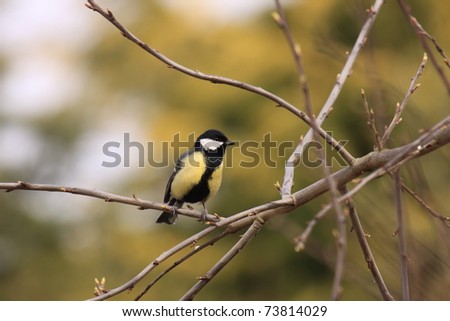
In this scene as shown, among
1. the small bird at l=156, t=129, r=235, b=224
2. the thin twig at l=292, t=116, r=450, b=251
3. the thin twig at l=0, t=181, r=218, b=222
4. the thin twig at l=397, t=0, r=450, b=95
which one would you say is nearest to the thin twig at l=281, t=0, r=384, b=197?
the thin twig at l=292, t=116, r=450, b=251

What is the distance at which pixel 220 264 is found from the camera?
2.18 meters

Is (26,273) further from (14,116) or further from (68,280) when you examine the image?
(14,116)

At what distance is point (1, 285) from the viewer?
9.84 meters

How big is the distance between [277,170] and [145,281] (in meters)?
2.09

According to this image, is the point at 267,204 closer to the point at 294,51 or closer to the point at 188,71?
the point at 188,71

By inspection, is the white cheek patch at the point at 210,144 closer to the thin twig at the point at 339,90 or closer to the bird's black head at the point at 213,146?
the bird's black head at the point at 213,146

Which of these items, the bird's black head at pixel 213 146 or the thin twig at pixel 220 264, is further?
the bird's black head at pixel 213 146

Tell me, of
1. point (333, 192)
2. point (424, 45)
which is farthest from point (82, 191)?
point (424, 45)

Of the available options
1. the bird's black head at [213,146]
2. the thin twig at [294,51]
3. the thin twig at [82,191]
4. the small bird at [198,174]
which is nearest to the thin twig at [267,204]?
the thin twig at [82,191]

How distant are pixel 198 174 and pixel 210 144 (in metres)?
0.29

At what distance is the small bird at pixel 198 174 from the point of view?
12.2ft

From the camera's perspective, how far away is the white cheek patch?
3.92 m

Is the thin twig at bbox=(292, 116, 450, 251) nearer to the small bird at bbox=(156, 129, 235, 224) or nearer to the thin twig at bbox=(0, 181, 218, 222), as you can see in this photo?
the thin twig at bbox=(0, 181, 218, 222)
